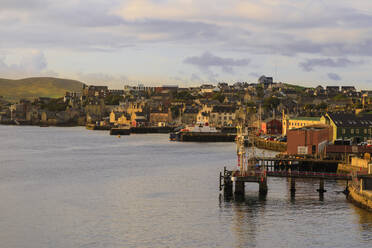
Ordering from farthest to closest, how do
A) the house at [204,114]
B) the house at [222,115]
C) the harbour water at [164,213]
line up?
the house at [204,114], the house at [222,115], the harbour water at [164,213]

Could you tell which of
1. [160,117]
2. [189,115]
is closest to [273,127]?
[189,115]

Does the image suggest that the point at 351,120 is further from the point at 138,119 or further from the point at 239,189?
the point at 138,119

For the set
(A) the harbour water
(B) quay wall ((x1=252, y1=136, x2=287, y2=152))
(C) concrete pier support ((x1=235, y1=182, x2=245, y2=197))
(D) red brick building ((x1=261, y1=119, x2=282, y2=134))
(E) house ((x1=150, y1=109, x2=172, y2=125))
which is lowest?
(A) the harbour water

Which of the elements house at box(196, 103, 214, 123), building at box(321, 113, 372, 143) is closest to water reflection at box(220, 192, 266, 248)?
building at box(321, 113, 372, 143)

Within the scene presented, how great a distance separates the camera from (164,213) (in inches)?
1394

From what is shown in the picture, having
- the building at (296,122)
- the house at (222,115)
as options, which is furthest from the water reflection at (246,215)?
the house at (222,115)

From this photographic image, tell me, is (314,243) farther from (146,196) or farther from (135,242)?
(146,196)

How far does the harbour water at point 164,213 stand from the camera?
29672 mm

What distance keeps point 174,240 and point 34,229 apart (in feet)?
23.9

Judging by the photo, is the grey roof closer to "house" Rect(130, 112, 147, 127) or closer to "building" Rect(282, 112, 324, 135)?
"building" Rect(282, 112, 324, 135)

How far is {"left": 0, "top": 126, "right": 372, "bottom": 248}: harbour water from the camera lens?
29672 millimetres

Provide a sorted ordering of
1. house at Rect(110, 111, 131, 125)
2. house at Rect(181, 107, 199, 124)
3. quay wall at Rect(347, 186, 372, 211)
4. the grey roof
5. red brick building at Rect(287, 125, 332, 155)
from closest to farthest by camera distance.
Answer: quay wall at Rect(347, 186, 372, 211), red brick building at Rect(287, 125, 332, 155), the grey roof, house at Rect(110, 111, 131, 125), house at Rect(181, 107, 199, 124)

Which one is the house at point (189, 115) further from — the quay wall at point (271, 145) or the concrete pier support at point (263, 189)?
the concrete pier support at point (263, 189)

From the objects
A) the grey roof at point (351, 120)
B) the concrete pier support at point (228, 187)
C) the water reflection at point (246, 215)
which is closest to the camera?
the water reflection at point (246, 215)
